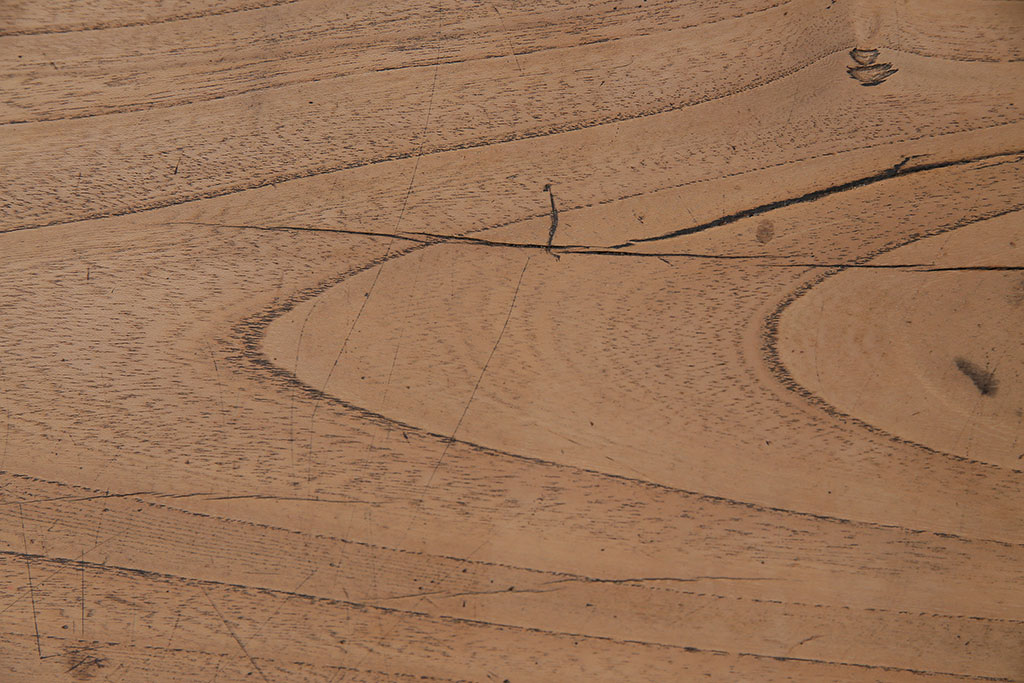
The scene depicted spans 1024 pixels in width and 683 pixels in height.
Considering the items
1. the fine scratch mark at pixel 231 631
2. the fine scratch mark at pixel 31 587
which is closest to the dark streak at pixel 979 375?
the fine scratch mark at pixel 231 631

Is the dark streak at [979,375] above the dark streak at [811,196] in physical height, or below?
below

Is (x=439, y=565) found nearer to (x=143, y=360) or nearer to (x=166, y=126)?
(x=143, y=360)

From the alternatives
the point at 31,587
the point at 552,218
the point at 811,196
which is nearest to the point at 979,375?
the point at 811,196

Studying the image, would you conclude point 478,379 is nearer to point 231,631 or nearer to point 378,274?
point 378,274

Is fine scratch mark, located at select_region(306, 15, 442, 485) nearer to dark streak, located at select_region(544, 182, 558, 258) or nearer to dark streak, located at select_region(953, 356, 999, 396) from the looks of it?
dark streak, located at select_region(544, 182, 558, 258)

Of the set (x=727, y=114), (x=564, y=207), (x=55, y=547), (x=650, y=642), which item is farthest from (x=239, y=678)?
(x=727, y=114)

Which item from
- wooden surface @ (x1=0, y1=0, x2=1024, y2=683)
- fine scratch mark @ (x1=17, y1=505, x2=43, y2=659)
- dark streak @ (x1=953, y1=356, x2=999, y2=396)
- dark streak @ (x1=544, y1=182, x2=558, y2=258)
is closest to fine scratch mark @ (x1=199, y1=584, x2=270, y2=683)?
wooden surface @ (x1=0, y1=0, x2=1024, y2=683)

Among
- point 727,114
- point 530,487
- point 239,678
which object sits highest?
point 727,114

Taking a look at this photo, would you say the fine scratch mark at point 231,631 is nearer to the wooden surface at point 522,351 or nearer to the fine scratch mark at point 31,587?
the wooden surface at point 522,351

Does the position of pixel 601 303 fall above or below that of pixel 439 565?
above
